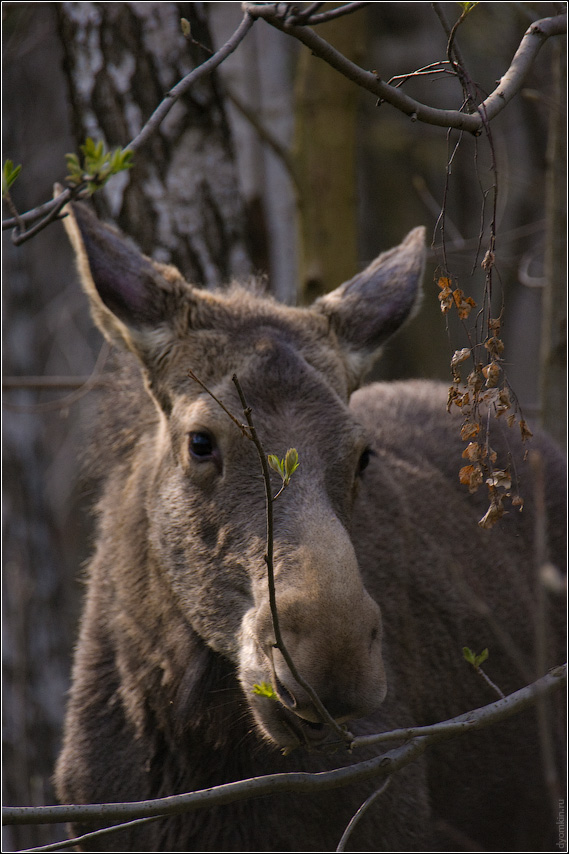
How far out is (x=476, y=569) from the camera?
189 inches

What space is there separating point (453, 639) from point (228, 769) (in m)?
1.33

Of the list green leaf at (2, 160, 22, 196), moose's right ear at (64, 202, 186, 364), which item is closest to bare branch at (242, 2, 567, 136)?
green leaf at (2, 160, 22, 196)

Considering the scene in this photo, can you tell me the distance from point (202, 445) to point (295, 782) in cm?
146

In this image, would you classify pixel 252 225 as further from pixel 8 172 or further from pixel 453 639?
→ pixel 8 172

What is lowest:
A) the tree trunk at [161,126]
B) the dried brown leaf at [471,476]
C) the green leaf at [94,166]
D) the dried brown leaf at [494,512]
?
the dried brown leaf at [494,512]

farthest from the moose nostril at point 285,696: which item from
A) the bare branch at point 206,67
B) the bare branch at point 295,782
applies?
the bare branch at point 206,67

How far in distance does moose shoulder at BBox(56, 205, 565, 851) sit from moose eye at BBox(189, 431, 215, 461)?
0.05 ft

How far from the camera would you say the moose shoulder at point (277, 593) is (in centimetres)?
305

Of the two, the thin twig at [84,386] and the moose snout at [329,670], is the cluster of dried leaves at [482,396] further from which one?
the thin twig at [84,386]

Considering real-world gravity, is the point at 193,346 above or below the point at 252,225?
below

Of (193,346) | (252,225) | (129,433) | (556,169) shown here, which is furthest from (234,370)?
(252,225)

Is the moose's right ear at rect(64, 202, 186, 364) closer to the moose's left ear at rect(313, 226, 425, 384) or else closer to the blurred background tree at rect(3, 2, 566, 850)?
the moose's left ear at rect(313, 226, 425, 384)

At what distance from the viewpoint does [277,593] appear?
2910 mm

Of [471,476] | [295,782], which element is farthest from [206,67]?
[295,782]
